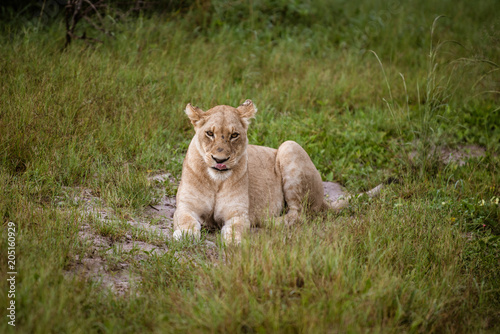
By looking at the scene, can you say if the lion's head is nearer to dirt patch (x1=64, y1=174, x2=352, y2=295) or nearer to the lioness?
the lioness

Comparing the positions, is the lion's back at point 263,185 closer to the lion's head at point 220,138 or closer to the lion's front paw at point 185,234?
the lion's head at point 220,138

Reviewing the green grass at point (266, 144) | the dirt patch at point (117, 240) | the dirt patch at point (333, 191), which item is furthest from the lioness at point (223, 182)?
the dirt patch at point (333, 191)

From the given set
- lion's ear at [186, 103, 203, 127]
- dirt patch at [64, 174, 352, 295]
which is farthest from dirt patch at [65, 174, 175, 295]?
lion's ear at [186, 103, 203, 127]

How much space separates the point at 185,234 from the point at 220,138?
38.8 inches

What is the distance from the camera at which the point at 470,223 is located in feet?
14.9

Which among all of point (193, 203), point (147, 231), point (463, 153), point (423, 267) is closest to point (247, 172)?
point (193, 203)

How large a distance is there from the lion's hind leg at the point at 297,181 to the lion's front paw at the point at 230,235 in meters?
0.97

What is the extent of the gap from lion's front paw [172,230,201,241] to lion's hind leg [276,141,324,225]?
1.39 m

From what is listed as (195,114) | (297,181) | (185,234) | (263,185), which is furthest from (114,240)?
(297,181)

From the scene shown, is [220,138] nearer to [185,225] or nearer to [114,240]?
[185,225]

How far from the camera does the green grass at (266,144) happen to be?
2.84m

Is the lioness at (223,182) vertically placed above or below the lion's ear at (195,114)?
below

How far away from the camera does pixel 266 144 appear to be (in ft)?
21.2

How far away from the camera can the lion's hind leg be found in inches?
204
